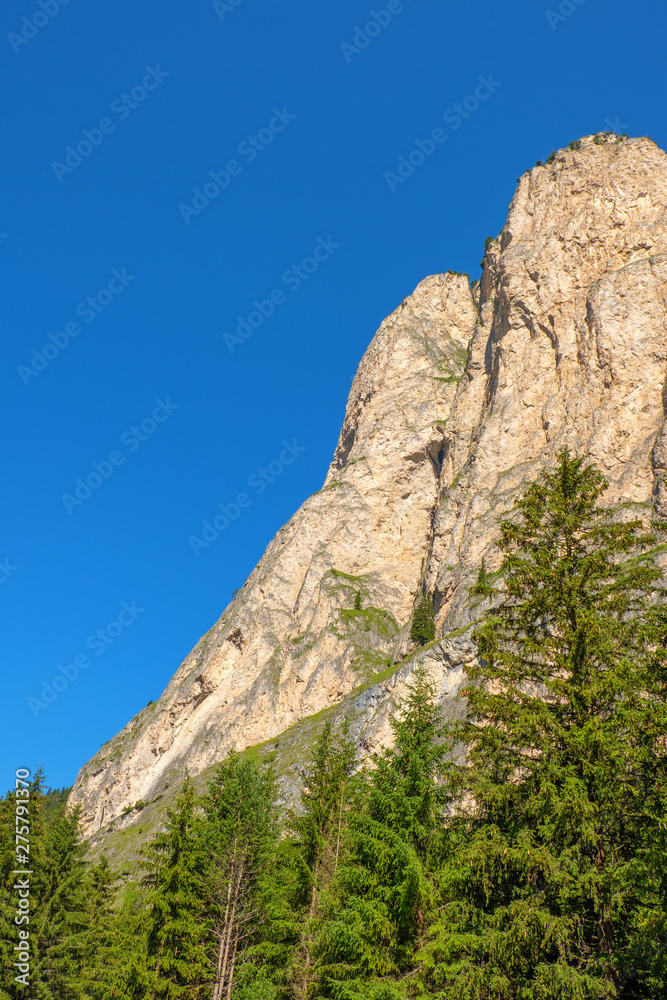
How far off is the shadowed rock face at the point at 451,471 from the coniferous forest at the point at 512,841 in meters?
41.0

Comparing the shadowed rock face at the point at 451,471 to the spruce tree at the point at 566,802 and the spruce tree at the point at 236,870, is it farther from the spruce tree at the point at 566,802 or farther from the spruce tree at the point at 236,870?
the spruce tree at the point at 566,802

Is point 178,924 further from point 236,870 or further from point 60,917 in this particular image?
point 60,917

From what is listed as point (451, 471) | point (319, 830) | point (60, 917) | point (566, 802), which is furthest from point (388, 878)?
point (451, 471)

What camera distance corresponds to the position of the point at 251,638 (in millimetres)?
99125

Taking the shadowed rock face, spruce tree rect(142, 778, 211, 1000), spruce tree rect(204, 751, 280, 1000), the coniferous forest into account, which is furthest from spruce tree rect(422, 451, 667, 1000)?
the shadowed rock face

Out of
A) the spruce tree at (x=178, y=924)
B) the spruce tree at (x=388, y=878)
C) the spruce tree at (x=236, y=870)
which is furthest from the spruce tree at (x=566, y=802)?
the spruce tree at (x=236, y=870)

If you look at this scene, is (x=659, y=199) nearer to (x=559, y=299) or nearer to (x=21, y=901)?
(x=559, y=299)

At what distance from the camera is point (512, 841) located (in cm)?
1476

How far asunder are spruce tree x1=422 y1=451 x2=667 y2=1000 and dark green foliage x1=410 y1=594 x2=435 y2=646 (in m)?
62.6

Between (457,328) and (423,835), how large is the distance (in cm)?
12319

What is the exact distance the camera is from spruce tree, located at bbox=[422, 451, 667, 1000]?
13.1 meters

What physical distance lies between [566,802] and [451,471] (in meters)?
94.5

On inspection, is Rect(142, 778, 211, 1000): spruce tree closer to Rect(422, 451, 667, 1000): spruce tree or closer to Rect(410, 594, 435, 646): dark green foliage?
Rect(422, 451, 667, 1000): spruce tree

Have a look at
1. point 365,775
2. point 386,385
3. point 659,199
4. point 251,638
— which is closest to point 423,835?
point 365,775
